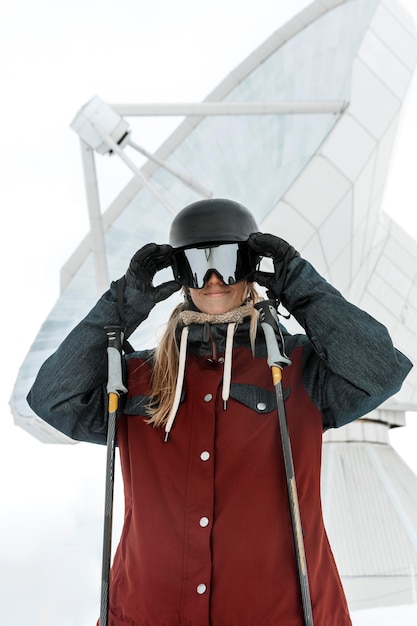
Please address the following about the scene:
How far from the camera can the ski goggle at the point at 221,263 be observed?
2.25m

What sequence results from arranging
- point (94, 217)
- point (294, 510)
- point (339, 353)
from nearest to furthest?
point (294, 510)
point (339, 353)
point (94, 217)

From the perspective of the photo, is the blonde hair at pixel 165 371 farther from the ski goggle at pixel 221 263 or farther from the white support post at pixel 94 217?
the white support post at pixel 94 217

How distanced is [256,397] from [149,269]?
0.49m

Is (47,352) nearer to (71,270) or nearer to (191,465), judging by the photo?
(71,270)

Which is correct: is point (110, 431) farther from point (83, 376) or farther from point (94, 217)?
point (94, 217)

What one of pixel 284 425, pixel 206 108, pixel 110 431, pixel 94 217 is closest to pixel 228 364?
pixel 284 425

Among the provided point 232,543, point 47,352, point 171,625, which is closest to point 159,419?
point 232,543

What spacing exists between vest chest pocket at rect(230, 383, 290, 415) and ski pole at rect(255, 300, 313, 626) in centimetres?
9

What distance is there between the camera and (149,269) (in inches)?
90.4

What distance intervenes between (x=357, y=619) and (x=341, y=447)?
180cm

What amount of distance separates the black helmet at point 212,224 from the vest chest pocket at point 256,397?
1.40 feet

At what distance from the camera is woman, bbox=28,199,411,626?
192 cm

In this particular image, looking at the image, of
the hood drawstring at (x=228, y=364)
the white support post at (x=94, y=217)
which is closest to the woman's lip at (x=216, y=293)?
the hood drawstring at (x=228, y=364)

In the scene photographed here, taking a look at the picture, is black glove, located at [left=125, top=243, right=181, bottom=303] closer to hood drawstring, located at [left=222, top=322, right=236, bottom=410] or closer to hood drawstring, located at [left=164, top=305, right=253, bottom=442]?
hood drawstring, located at [left=164, top=305, right=253, bottom=442]
